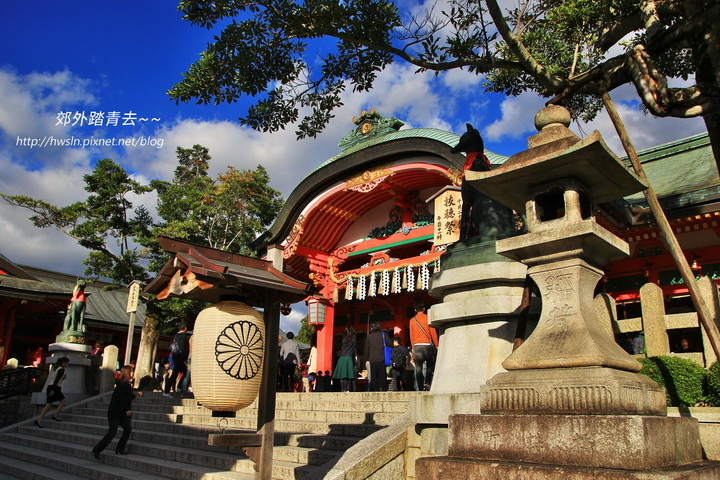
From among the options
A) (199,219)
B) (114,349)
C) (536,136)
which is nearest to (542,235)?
(536,136)

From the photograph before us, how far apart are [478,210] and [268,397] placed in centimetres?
279

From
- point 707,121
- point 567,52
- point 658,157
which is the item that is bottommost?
point 707,121

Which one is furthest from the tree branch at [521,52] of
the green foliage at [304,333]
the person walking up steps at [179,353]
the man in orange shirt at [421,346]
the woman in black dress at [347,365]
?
the green foliage at [304,333]

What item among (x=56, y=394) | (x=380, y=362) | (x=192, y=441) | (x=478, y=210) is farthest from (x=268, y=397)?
(x=56, y=394)

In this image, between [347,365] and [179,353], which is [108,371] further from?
[347,365]

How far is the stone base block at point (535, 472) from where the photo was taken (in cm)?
273

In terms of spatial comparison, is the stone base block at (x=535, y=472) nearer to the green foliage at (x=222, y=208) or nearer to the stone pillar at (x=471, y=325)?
the stone pillar at (x=471, y=325)

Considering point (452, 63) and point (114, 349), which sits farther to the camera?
point (114, 349)

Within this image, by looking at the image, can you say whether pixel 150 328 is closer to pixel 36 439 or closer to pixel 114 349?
pixel 114 349

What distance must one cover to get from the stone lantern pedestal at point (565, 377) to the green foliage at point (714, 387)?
1.98 m

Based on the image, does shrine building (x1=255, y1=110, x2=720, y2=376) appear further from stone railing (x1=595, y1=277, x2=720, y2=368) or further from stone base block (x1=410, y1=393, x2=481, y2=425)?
stone base block (x1=410, y1=393, x2=481, y2=425)

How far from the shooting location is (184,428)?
8.52 meters

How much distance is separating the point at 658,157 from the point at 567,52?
729cm

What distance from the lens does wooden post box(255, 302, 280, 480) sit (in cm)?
477
